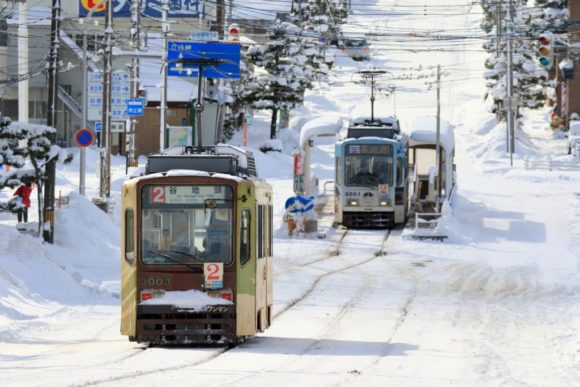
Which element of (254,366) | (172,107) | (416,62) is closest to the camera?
(254,366)

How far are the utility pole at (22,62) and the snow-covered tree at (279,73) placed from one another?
15330mm

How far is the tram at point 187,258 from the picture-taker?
16.6 metres

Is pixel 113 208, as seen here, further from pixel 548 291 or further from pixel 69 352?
pixel 69 352

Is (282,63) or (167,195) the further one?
(282,63)

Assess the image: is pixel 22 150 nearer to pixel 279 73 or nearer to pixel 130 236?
pixel 130 236

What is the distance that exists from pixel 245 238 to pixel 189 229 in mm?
758

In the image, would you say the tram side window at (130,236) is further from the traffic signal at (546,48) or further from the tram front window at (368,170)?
the tram front window at (368,170)

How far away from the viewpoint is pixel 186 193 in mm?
16734

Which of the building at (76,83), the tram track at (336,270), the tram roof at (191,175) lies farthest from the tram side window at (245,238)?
the building at (76,83)

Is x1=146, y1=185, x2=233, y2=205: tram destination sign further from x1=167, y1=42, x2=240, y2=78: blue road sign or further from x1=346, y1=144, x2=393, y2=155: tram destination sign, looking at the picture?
x1=167, y1=42, x2=240, y2=78: blue road sign

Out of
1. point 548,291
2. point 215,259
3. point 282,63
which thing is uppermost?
point 282,63

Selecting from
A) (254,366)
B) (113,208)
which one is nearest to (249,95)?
(113,208)

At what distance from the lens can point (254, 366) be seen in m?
14.6

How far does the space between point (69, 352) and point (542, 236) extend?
25.0m
